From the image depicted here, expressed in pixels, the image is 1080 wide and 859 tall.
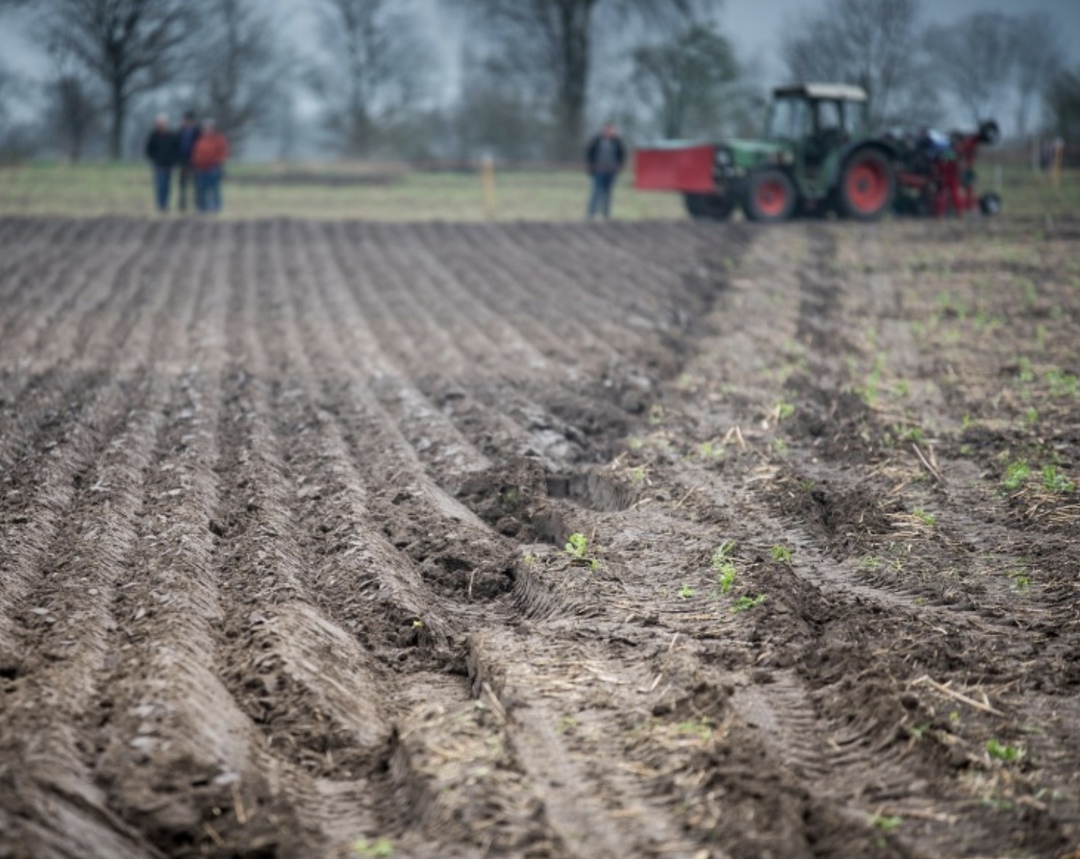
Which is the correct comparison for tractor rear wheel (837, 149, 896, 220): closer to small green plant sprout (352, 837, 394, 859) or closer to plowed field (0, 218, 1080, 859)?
plowed field (0, 218, 1080, 859)

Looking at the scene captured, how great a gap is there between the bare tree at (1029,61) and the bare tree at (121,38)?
4026 centimetres

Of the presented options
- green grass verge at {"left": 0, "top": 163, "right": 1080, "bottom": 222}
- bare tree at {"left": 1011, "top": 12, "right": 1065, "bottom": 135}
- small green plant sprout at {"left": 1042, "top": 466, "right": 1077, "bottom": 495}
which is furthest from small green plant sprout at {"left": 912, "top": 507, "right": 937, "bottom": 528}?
bare tree at {"left": 1011, "top": 12, "right": 1065, "bottom": 135}

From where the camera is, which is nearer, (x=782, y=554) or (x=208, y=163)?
(x=782, y=554)

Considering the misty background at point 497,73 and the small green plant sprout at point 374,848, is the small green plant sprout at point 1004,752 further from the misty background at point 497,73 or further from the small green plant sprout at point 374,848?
the misty background at point 497,73

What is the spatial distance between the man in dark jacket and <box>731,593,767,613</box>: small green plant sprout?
18791 millimetres

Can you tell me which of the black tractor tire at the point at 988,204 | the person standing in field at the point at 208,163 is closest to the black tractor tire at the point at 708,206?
the black tractor tire at the point at 988,204

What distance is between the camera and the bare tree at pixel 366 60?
55.1m

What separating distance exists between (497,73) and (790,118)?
81.4 ft

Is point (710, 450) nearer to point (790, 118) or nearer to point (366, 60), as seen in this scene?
point (790, 118)

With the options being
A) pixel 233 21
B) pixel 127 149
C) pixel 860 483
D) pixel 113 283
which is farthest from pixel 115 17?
pixel 860 483

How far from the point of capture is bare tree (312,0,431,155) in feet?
181

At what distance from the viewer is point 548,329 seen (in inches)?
478

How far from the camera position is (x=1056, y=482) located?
261 inches

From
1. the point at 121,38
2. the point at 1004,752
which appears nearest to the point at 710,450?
the point at 1004,752
